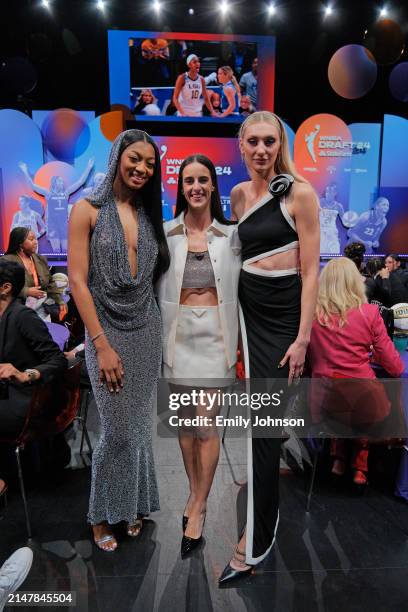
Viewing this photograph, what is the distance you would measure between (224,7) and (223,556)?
849 centimetres

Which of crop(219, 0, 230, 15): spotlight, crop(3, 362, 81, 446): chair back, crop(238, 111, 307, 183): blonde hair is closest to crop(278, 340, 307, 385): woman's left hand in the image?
crop(238, 111, 307, 183): blonde hair

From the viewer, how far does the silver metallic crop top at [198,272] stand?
186cm

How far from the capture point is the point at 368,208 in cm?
841

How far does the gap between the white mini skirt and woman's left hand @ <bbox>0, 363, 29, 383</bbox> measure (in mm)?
763

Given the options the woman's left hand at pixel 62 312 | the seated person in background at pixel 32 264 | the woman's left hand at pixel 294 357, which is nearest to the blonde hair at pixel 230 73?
the seated person in background at pixel 32 264

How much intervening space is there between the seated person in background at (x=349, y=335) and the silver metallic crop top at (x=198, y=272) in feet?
2.64

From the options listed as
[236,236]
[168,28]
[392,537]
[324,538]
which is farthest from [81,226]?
[168,28]

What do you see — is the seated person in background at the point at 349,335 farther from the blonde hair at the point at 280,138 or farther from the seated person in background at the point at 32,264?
the seated person in background at the point at 32,264

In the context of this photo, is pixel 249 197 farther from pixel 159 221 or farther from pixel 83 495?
pixel 83 495

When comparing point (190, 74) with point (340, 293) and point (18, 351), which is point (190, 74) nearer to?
point (340, 293)

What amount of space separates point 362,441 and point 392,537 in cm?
56

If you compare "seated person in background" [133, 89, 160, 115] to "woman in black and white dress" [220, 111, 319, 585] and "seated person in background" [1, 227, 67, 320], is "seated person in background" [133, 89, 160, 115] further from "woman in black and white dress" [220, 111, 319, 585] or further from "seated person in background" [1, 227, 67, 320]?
"woman in black and white dress" [220, 111, 319, 585]

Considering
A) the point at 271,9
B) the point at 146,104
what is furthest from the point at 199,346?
the point at 271,9

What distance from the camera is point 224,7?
7703mm
